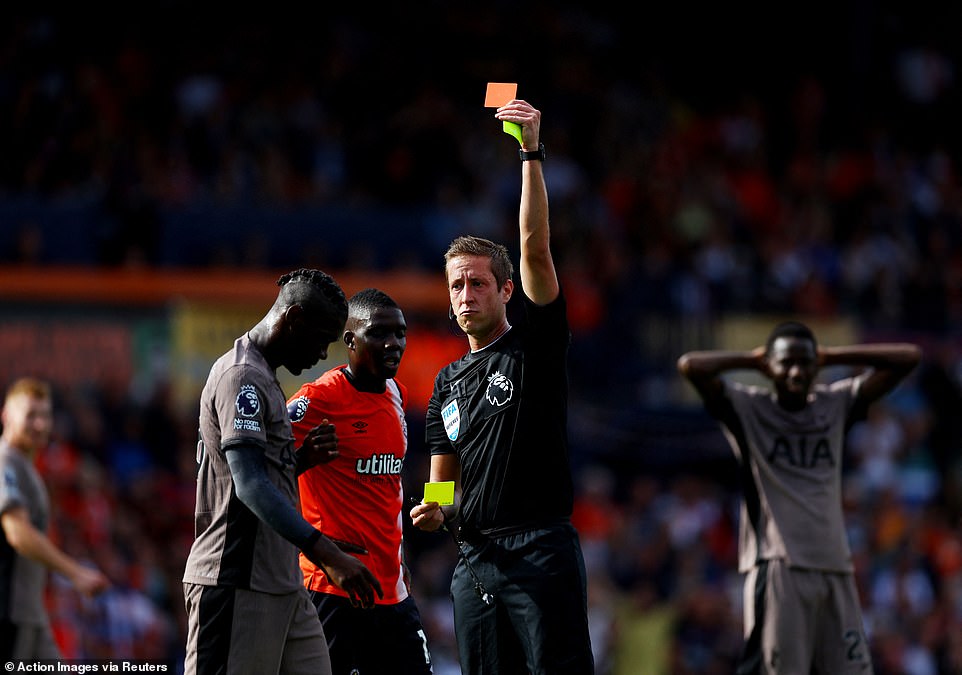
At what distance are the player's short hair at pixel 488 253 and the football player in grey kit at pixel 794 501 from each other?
2.32 m

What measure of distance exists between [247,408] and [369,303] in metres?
1.17

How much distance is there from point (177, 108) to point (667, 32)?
10490 mm

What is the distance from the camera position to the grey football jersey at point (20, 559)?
7.84 meters

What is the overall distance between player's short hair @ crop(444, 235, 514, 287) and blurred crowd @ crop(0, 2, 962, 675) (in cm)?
619

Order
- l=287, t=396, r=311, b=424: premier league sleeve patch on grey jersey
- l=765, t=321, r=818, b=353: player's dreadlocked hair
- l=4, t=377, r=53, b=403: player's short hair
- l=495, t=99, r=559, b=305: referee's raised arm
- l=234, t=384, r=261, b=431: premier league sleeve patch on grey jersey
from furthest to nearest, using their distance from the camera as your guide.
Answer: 1. l=4, t=377, r=53, b=403: player's short hair
2. l=765, t=321, r=818, b=353: player's dreadlocked hair
3. l=287, t=396, r=311, b=424: premier league sleeve patch on grey jersey
4. l=495, t=99, r=559, b=305: referee's raised arm
5. l=234, t=384, r=261, b=431: premier league sleeve patch on grey jersey

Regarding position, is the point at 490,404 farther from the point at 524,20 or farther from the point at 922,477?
the point at 524,20

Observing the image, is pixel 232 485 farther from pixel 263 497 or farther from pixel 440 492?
pixel 440 492

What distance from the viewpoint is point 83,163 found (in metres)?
14.7

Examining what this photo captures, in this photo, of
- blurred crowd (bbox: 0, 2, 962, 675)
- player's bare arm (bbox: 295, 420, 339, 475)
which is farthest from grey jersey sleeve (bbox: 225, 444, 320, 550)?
blurred crowd (bbox: 0, 2, 962, 675)

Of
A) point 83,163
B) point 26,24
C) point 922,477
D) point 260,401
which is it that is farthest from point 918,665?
point 26,24

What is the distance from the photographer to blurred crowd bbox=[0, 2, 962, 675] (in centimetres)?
1340

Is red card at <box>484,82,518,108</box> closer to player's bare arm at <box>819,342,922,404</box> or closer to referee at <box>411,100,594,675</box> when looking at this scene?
referee at <box>411,100,594,675</box>

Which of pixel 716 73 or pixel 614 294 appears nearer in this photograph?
pixel 614 294

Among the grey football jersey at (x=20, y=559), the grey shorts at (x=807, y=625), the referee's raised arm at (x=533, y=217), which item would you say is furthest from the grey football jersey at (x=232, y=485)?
the grey shorts at (x=807, y=625)
